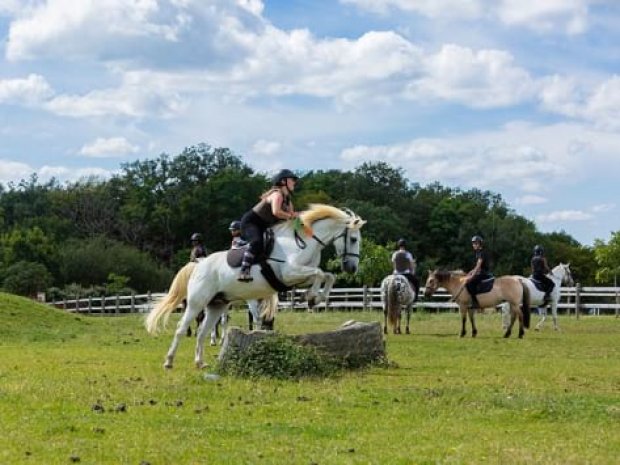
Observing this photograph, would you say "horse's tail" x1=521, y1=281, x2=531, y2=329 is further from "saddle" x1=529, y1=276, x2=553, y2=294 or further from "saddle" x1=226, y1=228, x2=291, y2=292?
"saddle" x1=226, y1=228, x2=291, y2=292

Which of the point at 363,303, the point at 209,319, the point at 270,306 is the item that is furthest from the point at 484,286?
the point at 363,303

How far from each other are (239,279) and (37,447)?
689 centimetres

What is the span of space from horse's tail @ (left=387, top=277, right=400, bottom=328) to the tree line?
50.2m

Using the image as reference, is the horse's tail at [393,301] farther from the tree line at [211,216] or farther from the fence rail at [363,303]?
the tree line at [211,216]

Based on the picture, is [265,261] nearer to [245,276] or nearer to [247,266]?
[247,266]

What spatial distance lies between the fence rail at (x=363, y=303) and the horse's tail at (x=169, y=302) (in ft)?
68.2

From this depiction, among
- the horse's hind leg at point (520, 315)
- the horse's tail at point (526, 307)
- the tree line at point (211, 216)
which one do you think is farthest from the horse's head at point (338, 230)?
the tree line at point (211, 216)

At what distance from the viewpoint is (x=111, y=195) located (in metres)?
104

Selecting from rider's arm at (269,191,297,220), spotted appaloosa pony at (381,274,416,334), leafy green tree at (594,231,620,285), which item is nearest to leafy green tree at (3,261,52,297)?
leafy green tree at (594,231,620,285)

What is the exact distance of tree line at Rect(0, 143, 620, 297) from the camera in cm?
8794

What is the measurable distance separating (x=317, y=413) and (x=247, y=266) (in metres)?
4.78

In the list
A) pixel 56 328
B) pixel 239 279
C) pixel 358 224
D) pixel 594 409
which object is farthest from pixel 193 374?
pixel 56 328

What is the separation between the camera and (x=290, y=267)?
48.6 ft

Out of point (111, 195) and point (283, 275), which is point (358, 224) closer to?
point (283, 275)
